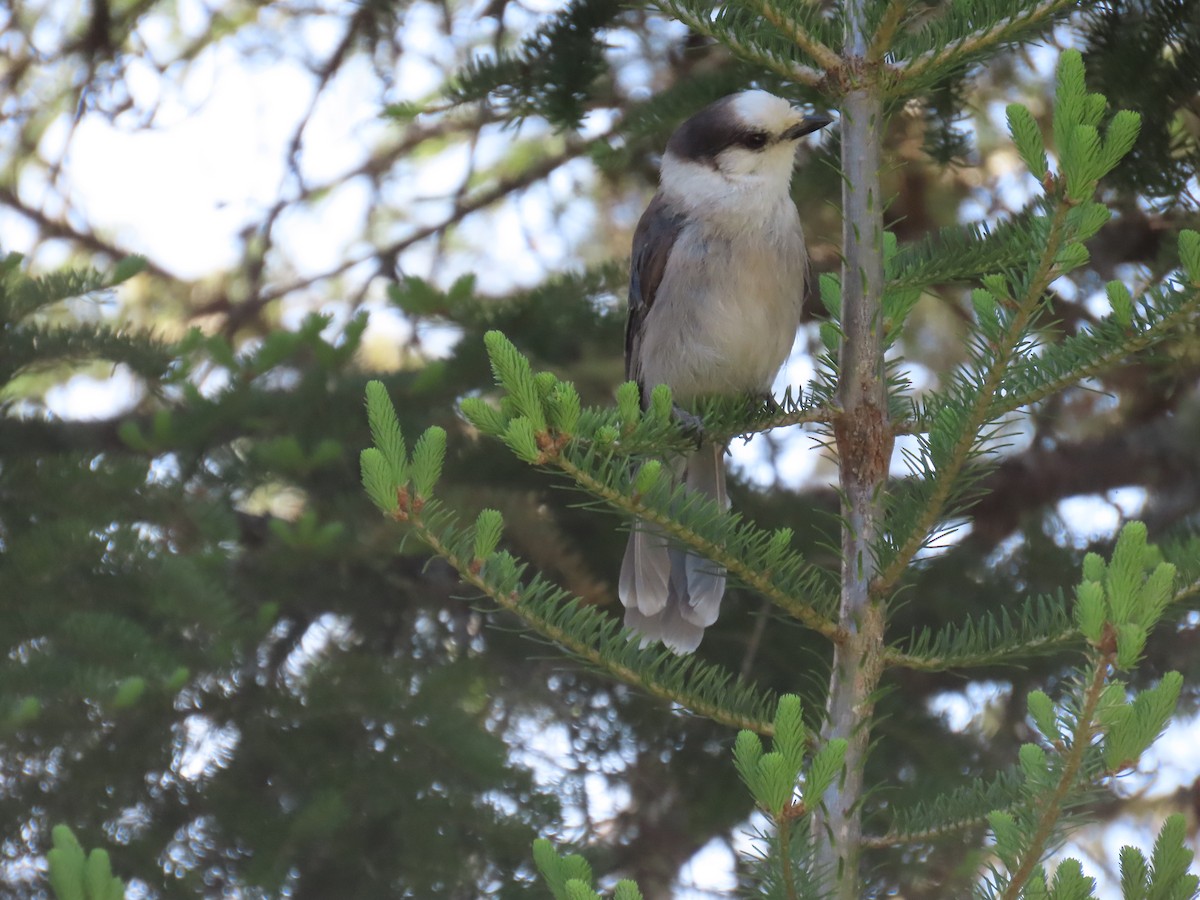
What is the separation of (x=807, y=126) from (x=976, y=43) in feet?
3.69

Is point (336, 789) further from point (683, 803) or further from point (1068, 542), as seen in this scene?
point (1068, 542)

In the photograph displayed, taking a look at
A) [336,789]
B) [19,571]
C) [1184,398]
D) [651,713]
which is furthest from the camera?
[1184,398]

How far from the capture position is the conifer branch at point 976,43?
5.47 ft

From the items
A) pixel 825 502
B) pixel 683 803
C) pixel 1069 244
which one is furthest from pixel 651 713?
pixel 1069 244

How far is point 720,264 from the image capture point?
2.98m

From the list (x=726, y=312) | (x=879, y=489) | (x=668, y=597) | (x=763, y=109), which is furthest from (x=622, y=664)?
(x=763, y=109)

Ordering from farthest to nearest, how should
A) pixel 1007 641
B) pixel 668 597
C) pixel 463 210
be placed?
1. pixel 463 210
2. pixel 668 597
3. pixel 1007 641

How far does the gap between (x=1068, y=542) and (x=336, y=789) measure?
1785 mm

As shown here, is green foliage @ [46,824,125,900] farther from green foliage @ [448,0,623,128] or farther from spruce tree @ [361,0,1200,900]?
green foliage @ [448,0,623,128]

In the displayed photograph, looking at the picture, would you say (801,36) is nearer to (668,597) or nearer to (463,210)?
(668,597)

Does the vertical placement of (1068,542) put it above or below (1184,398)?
below

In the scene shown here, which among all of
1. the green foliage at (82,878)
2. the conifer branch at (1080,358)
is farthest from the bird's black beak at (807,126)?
the green foliage at (82,878)

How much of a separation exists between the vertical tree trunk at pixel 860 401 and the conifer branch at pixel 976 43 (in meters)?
0.06

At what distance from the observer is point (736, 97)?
291 cm
